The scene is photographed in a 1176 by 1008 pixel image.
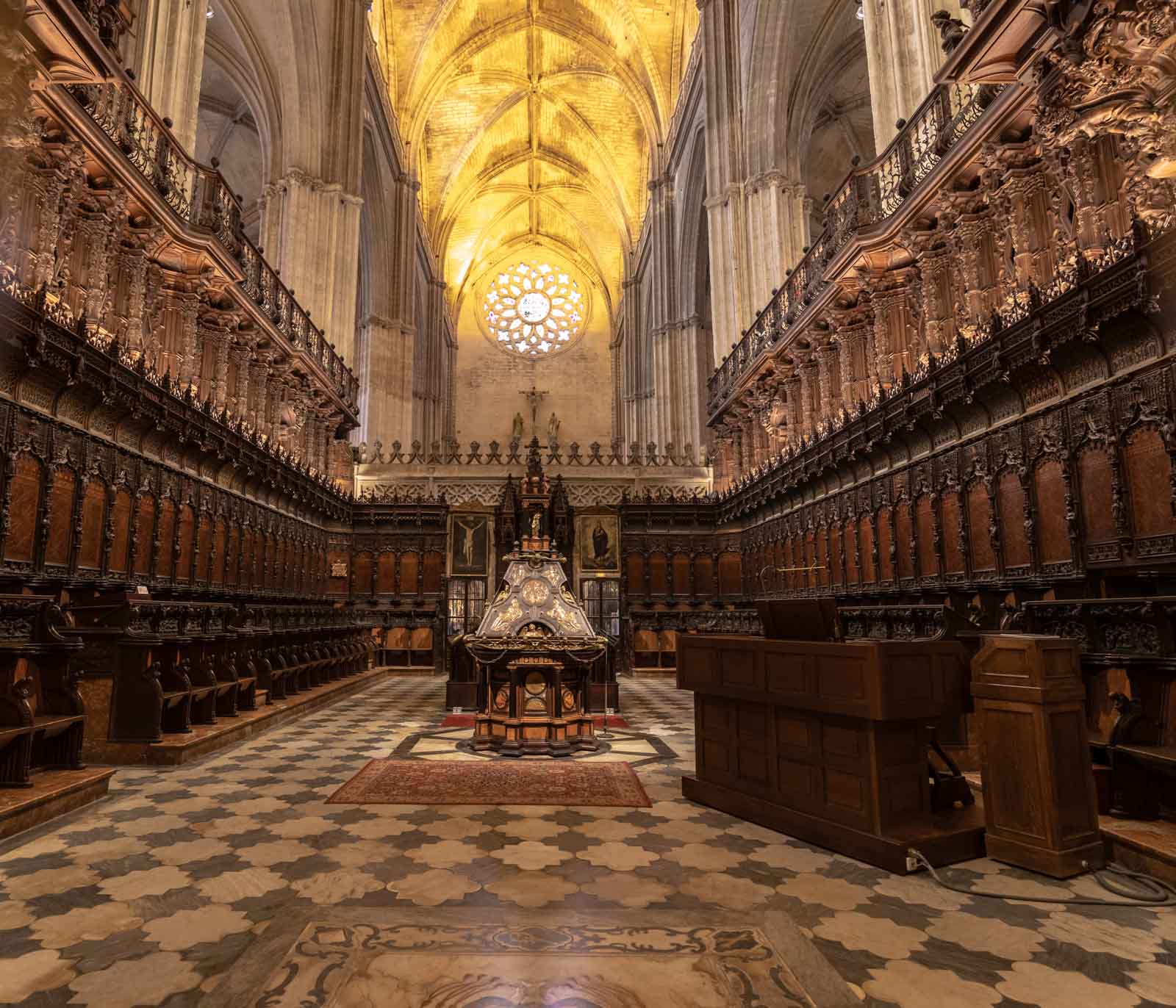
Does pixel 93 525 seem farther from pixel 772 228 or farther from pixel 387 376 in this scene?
pixel 387 376

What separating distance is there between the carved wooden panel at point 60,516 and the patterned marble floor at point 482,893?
4138mm

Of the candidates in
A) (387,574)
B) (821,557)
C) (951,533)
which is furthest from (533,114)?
(951,533)

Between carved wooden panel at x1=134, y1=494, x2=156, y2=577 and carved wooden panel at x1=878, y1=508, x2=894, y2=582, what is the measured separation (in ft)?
33.8

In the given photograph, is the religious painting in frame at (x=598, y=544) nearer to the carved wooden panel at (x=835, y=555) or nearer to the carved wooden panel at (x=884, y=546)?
the carved wooden panel at (x=835, y=555)

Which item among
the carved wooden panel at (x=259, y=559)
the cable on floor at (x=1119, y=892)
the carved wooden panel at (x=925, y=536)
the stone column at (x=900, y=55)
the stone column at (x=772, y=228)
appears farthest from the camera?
the stone column at (x=772, y=228)

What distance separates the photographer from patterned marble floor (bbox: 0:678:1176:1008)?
7.61 feet

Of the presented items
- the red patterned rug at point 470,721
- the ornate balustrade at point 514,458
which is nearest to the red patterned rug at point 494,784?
the red patterned rug at point 470,721

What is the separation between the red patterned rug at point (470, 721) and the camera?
27.5 feet

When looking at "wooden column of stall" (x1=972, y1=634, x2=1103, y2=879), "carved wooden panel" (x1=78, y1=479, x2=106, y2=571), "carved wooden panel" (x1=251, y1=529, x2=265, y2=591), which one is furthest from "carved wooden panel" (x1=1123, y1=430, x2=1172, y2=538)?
"carved wooden panel" (x1=251, y1=529, x2=265, y2=591)

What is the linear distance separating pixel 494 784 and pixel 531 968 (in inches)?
118

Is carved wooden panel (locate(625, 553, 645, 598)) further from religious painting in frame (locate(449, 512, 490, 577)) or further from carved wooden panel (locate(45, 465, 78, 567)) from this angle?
carved wooden panel (locate(45, 465, 78, 567))

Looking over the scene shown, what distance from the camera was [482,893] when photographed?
305cm

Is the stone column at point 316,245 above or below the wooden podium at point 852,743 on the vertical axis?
above

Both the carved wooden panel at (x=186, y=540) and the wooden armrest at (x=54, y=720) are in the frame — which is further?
the carved wooden panel at (x=186, y=540)
